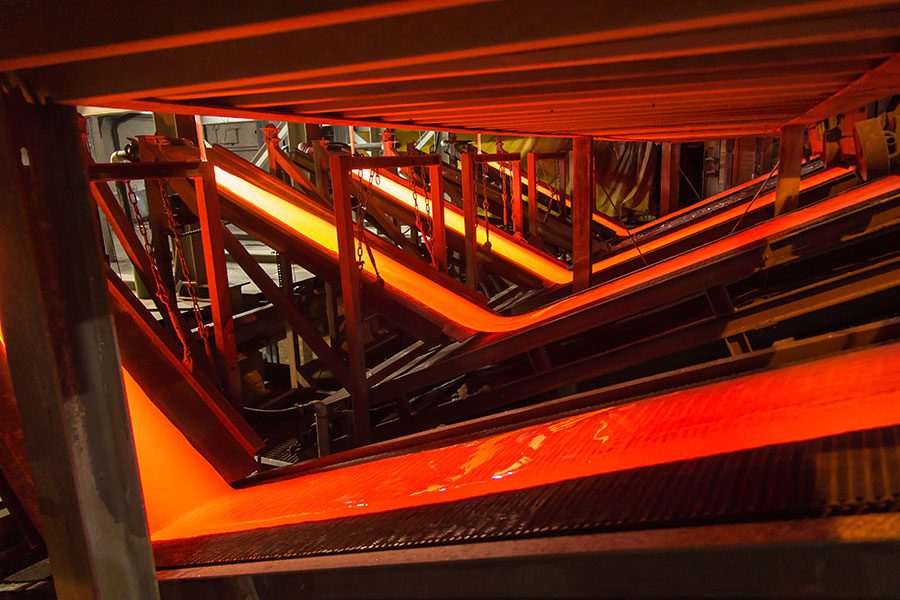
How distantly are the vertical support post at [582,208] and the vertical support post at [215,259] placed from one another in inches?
80.4

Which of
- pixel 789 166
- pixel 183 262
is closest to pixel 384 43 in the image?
pixel 183 262

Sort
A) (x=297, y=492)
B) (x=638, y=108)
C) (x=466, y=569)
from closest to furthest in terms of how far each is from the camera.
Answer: (x=466, y=569) → (x=297, y=492) → (x=638, y=108)

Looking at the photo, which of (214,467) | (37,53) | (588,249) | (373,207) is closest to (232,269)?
(373,207)

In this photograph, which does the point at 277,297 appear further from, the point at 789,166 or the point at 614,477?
the point at 789,166

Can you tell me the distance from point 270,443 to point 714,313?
104 inches

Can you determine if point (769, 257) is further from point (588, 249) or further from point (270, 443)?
point (270, 443)

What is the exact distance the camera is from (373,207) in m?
5.01

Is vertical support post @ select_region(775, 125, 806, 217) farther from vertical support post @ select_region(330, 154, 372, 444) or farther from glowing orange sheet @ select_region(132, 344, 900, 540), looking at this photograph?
vertical support post @ select_region(330, 154, 372, 444)

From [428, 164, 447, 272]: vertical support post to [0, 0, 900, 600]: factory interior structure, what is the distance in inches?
29.3

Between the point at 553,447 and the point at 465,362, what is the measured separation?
1.39 m

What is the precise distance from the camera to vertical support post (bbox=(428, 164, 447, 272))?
12.5ft

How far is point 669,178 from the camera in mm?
8266

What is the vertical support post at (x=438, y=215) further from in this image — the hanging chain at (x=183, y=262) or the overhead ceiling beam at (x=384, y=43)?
the overhead ceiling beam at (x=384, y=43)

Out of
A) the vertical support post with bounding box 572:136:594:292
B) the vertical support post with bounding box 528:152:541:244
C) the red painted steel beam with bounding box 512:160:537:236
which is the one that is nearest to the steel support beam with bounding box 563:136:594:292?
the vertical support post with bounding box 572:136:594:292
